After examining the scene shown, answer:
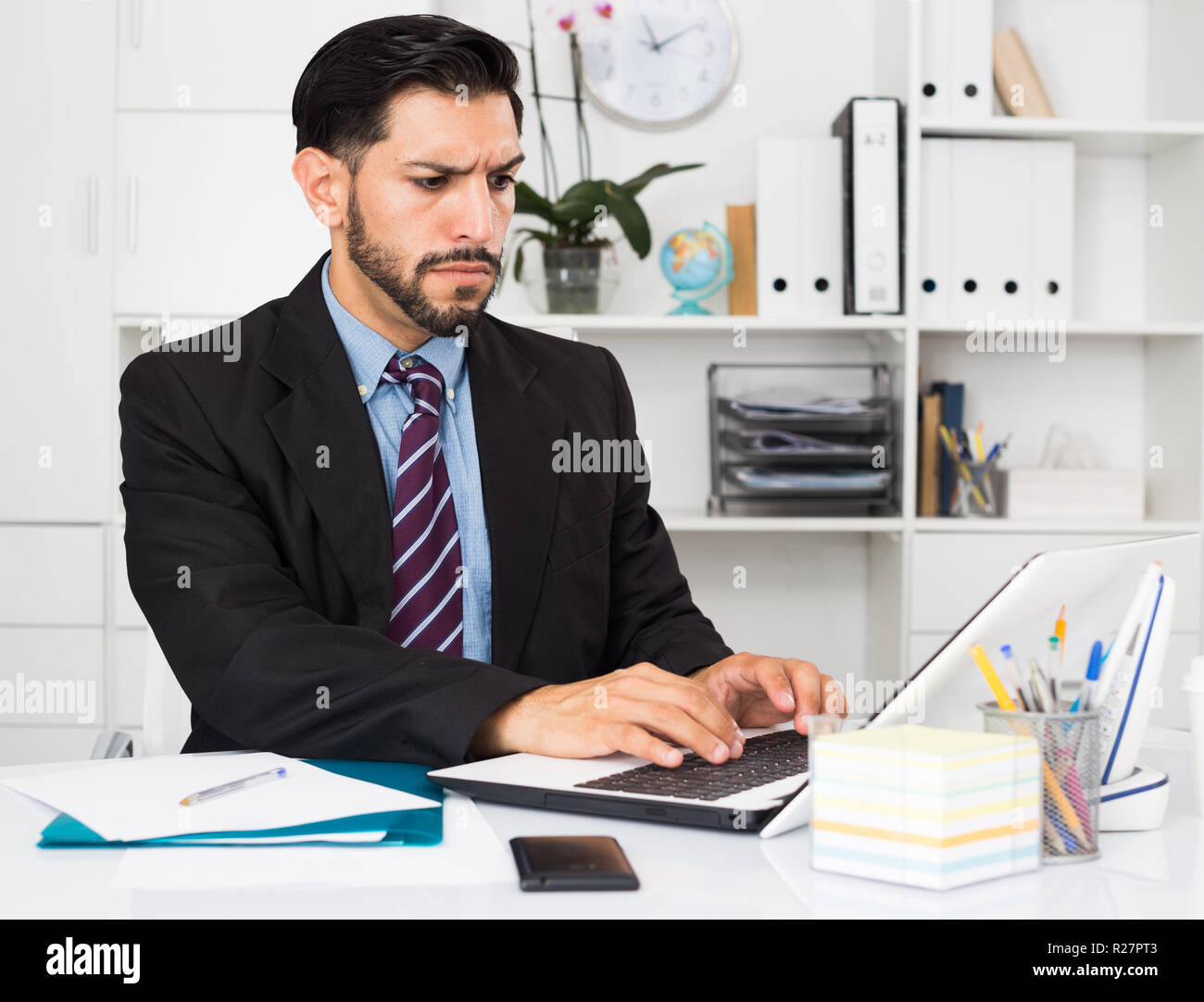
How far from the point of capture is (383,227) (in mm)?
1436

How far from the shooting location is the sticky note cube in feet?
2.32

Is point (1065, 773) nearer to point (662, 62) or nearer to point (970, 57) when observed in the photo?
point (970, 57)

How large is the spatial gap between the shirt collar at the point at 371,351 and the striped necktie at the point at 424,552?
78mm

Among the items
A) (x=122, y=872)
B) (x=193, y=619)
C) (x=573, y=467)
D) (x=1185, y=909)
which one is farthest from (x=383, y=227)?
(x=1185, y=909)

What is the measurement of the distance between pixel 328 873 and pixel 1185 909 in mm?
478

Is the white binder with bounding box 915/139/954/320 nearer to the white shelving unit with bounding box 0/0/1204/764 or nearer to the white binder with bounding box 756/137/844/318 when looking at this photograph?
the white shelving unit with bounding box 0/0/1204/764

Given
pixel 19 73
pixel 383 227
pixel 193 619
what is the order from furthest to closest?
pixel 19 73, pixel 383 227, pixel 193 619

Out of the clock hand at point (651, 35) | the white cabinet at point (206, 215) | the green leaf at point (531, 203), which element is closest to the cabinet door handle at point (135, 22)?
the white cabinet at point (206, 215)

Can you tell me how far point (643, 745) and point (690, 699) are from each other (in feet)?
0.19

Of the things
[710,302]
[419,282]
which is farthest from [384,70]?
[710,302]

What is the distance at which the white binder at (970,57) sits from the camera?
2.59 metres

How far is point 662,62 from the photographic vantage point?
2779mm

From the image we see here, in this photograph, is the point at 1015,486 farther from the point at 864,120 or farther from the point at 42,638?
the point at 42,638

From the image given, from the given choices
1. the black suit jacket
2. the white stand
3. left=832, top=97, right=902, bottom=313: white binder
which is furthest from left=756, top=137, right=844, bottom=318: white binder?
the white stand
